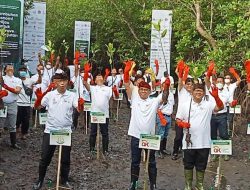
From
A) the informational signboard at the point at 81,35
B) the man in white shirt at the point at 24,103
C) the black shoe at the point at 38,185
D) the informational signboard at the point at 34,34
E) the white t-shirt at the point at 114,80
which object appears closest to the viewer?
the black shoe at the point at 38,185

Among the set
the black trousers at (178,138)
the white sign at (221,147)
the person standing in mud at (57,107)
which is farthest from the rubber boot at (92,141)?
the white sign at (221,147)

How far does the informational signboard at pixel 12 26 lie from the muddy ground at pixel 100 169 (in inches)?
115

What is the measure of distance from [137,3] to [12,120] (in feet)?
36.7

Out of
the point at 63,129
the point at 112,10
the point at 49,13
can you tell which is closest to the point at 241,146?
the point at 63,129

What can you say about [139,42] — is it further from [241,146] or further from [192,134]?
[192,134]

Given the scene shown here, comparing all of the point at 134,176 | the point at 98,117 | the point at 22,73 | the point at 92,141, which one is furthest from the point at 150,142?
the point at 22,73

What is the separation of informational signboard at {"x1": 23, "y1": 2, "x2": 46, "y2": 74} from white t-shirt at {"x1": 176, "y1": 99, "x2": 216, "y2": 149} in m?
10.3

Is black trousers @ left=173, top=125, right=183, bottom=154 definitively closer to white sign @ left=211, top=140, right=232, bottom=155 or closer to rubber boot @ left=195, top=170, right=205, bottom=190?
rubber boot @ left=195, top=170, right=205, bottom=190

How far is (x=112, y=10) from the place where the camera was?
20.3 metres

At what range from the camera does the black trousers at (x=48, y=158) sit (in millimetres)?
6973

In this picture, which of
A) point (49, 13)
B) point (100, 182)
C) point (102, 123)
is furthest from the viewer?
point (49, 13)

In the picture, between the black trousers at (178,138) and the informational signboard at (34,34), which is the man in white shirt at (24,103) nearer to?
the black trousers at (178,138)

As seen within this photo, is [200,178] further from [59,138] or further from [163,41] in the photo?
[163,41]

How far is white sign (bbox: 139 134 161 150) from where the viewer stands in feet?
21.9
